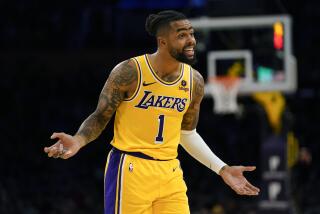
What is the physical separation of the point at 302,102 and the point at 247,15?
7.60 metres

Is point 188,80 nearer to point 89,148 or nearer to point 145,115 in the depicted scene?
point 145,115

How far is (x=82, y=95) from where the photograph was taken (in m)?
20.6

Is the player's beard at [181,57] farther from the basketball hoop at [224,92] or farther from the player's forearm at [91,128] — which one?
the basketball hoop at [224,92]

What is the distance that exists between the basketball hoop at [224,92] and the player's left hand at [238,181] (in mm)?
7629

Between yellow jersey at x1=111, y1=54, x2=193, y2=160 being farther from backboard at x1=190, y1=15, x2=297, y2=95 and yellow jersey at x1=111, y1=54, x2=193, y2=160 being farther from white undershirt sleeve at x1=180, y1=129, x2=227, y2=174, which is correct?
backboard at x1=190, y1=15, x2=297, y2=95

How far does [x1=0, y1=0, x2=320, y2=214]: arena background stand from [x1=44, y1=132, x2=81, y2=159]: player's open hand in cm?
1314

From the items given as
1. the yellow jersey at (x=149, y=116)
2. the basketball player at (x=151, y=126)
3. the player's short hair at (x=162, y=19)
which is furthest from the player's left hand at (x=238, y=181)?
the player's short hair at (x=162, y=19)

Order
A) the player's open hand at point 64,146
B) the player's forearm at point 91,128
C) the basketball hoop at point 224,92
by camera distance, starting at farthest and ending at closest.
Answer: the basketball hoop at point 224,92 → the player's forearm at point 91,128 → the player's open hand at point 64,146

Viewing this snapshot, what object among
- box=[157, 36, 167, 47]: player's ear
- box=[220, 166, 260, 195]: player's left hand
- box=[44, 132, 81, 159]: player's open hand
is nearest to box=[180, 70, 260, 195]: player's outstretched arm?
box=[220, 166, 260, 195]: player's left hand

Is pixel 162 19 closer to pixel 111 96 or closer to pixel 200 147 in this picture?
pixel 111 96

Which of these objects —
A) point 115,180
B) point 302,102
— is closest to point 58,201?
point 302,102

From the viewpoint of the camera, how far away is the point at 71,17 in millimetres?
20438

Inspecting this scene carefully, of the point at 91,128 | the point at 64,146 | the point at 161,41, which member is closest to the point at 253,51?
the point at 161,41

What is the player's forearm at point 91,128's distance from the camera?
4.86m
